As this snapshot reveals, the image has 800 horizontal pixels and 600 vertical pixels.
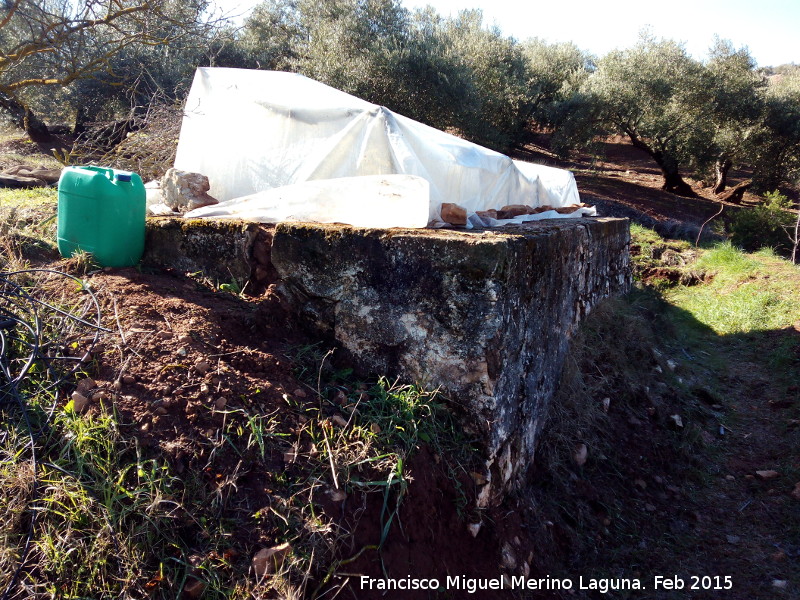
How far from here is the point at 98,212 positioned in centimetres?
304

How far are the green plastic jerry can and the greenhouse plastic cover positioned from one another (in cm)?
43

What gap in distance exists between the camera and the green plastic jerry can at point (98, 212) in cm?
303

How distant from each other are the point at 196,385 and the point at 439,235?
1.29 m

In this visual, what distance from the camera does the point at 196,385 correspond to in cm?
238

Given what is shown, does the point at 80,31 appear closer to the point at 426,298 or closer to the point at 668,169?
the point at 426,298

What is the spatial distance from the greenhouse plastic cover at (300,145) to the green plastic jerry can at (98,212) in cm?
43

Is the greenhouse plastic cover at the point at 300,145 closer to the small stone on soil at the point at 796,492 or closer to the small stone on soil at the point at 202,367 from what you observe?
the small stone on soil at the point at 202,367

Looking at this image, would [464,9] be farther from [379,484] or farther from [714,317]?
[379,484]

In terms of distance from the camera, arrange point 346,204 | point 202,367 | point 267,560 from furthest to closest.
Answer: point 346,204 < point 202,367 < point 267,560

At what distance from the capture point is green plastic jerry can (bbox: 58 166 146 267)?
3033 millimetres

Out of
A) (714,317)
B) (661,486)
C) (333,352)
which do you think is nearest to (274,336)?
(333,352)

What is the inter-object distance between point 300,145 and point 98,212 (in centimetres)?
135

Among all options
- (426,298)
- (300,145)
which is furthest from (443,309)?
(300,145)

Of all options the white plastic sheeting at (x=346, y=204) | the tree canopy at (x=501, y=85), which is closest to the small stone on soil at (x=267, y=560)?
the white plastic sheeting at (x=346, y=204)
